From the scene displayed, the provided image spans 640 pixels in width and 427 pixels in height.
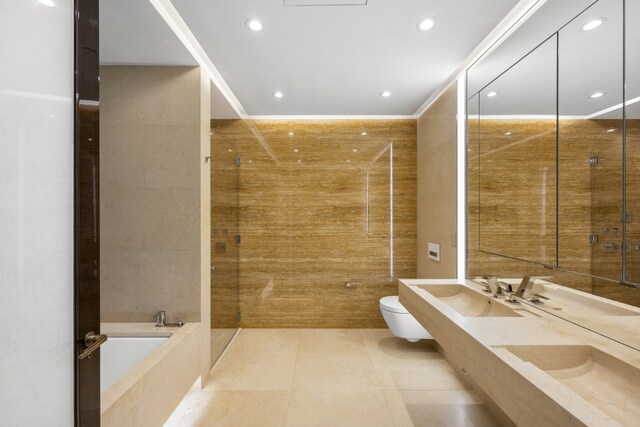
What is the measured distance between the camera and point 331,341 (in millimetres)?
3254

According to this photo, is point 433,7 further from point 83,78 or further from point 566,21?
point 83,78

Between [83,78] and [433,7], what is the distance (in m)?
1.74

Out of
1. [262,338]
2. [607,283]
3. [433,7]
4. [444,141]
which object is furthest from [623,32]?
[262,338]

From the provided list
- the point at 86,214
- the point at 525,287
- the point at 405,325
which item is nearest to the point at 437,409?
the point at 405,325

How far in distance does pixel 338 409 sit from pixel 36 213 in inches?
80.8

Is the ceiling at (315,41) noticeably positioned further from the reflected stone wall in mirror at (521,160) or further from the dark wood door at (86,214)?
the dark wood door at (86,214)

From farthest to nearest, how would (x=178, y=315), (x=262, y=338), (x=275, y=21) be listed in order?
(x=262, y=338), (x=178, y=315), (x=275, y=21)

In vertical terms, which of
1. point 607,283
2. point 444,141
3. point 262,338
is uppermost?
point 444,141

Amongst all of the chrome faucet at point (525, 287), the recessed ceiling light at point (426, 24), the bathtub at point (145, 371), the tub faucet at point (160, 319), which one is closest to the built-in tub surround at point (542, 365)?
the chrome faucet at point (525, 287)

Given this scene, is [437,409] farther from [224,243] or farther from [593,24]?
[593,24]

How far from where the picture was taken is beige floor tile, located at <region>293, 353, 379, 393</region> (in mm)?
2434

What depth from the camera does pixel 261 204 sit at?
3586 mm

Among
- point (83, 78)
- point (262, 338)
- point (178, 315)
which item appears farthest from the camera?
point (262, 338)

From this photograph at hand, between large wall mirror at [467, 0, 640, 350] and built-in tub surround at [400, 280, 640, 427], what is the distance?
16 cm
